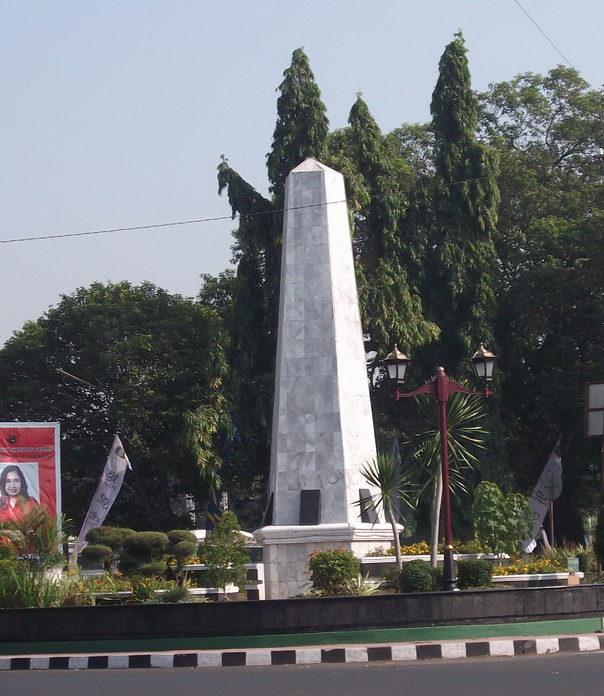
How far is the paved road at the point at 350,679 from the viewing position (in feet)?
33.2

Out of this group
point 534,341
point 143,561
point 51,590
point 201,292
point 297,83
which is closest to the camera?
point 51,590

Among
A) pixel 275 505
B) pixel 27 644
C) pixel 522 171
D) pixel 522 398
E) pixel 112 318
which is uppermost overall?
pixel 522 171

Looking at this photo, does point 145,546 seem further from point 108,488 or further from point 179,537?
point 108,488

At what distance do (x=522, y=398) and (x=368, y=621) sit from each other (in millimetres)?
21968

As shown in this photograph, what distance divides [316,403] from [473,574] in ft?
17.4

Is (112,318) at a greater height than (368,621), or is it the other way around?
(112,318)

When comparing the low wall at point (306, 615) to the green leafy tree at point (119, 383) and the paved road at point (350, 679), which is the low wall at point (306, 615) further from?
the green leafy tree at point (119, 383)

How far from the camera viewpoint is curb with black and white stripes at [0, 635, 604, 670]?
1317cm

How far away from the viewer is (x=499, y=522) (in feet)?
66.3

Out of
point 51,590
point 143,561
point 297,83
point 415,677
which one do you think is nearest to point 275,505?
point 143,561

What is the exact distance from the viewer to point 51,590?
1596 cm

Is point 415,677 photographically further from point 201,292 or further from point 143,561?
point 201,292

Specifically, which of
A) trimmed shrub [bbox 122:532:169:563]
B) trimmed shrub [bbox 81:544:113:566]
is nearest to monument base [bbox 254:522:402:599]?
trimmed shrub [bbox 122:532:169:563]

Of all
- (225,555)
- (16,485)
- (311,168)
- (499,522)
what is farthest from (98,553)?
(311,168)
